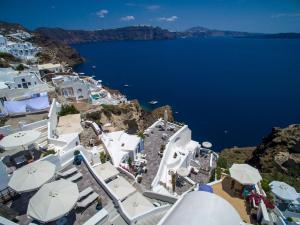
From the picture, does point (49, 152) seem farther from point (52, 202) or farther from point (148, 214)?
point (148, 214)

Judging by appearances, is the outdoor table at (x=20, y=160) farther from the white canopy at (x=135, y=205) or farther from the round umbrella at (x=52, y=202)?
the white canopy at (x=135, y=205)

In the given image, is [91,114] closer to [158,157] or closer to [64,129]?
[64,129]

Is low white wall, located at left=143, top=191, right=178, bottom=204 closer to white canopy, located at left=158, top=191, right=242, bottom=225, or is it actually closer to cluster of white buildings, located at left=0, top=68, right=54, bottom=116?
white canopy, located at left=158, top=191, right=242, bottom=225

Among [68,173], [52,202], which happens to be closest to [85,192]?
[68,173]

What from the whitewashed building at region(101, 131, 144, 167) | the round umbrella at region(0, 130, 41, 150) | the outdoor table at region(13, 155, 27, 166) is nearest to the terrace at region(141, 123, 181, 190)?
the whitewashed building at region(101, 131, 144, 167)

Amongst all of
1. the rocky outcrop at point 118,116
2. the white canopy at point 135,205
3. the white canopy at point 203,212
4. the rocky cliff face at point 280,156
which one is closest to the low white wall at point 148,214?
the white canopy at point 135,205

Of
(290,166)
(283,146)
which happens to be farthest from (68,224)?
(283,146)
